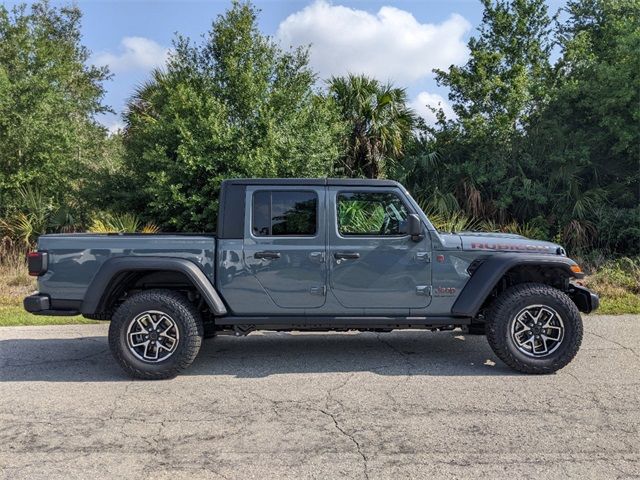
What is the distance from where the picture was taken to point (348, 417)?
13.9 feet

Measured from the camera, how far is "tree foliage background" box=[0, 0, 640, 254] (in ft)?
38.6

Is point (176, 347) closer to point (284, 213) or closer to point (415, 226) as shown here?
point (284, 213)

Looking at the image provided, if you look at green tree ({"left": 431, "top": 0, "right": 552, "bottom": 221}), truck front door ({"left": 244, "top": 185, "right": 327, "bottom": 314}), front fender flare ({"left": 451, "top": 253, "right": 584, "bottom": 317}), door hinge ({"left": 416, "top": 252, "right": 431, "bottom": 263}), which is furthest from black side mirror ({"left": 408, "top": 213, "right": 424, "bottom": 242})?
green tree ({"left": 431, "top": 0, "right": 552, "bottom": 221})

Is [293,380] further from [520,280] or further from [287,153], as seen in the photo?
[287,153]

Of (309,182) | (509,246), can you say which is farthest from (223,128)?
(509,246)

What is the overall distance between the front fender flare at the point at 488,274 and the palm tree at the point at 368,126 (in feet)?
28.4

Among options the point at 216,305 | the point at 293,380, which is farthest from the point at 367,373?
the point at 216,305

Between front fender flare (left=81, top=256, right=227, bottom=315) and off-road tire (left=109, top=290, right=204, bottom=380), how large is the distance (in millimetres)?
240

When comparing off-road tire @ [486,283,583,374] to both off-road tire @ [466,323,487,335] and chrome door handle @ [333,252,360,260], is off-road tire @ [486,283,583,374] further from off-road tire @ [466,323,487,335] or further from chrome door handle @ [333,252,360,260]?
chrome door handle @ [333,252,360,260]

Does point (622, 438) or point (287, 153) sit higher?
point (287, 153)

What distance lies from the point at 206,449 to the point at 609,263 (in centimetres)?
987

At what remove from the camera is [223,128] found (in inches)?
457

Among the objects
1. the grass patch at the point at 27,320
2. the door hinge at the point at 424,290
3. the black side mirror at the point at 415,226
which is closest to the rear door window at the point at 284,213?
the black side mirror at the point at 415,226

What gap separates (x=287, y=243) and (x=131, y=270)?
1503 mm
